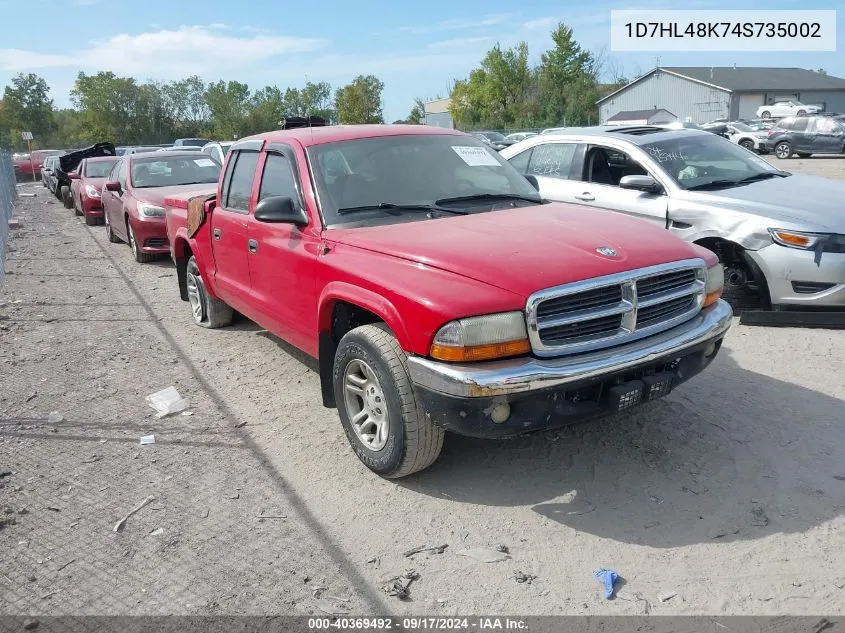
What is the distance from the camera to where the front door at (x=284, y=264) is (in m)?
4.21

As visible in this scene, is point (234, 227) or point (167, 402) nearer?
point (167, 402)

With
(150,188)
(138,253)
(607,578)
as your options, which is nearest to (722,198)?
(607,578)

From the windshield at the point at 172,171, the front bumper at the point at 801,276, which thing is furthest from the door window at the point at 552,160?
the windshield at the point at 172,171

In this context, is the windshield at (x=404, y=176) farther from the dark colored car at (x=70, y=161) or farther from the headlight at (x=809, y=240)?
the dark colored car at (x=70, y=161)

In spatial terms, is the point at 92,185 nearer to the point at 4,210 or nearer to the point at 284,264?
the point at 4,210

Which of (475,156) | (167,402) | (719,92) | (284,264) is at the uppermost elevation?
(719,92)

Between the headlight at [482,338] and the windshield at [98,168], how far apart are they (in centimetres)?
1579

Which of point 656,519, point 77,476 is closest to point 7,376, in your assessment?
point 77,476

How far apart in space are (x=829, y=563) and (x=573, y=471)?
1269 mm

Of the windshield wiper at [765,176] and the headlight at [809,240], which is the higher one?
the windshield wiper at [765,176]

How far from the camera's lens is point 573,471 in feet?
12.6

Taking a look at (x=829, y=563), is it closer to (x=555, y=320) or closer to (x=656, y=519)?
(x=656, y=519)

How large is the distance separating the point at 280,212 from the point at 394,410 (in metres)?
1.49

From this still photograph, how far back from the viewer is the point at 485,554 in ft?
10.4
